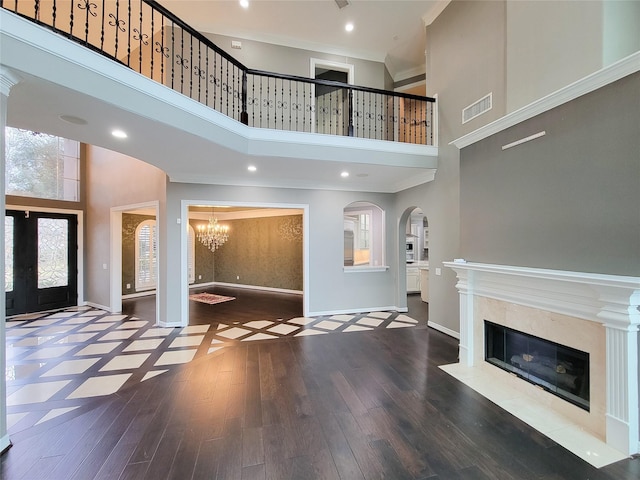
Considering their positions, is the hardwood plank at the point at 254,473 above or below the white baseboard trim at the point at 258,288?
above

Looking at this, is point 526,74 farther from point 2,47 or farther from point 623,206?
point 2,47

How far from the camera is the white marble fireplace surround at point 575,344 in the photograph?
1940 millimetres

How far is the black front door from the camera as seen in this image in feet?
19.1

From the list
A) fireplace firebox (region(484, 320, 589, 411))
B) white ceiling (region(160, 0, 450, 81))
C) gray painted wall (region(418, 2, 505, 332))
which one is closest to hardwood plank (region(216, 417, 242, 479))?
fireplace firebox (region(484, 320, 589, 411))

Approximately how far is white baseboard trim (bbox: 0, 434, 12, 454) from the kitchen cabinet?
7827 millimetres

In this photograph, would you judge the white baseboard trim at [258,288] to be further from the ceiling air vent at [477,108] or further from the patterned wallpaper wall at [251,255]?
the ceiling air vent at [477,108]

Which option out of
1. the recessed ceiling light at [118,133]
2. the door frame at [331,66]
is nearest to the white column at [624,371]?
the recessed ceiling light at [118,133]

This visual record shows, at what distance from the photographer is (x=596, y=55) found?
266 cm

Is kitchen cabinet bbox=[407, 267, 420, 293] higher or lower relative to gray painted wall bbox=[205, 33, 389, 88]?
lower

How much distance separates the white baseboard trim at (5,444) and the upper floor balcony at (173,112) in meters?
2.71

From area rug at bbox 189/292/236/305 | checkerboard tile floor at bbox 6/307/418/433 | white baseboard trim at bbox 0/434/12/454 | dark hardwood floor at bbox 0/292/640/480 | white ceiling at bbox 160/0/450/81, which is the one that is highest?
white ceiling at bbox 160/0/450/81

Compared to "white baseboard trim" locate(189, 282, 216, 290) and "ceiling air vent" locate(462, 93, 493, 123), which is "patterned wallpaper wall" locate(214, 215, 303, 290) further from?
"ceiling air vent" locate(462, 93, 493, 123)

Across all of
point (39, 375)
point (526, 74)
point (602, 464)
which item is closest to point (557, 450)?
point (602, 464)

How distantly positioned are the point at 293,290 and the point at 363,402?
6.22m
